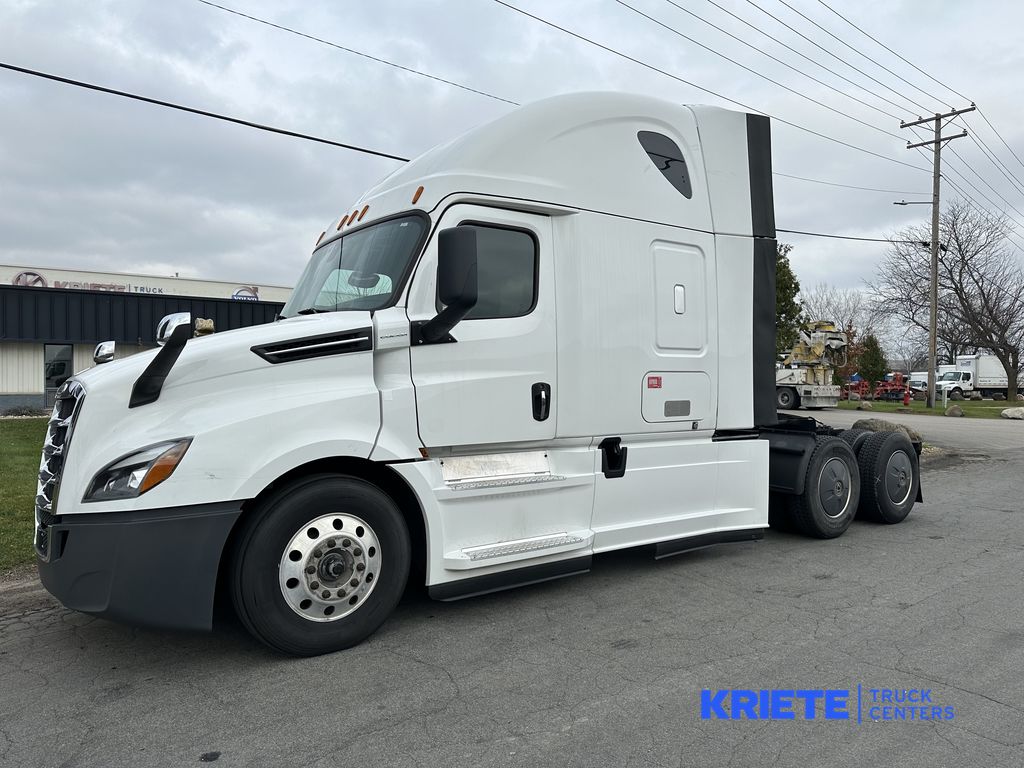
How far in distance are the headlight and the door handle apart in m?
2.13

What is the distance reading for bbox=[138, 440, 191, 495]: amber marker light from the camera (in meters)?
3.51

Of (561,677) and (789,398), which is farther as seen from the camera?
(789,398)

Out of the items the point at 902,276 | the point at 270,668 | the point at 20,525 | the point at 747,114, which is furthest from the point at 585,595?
the point at 902,276

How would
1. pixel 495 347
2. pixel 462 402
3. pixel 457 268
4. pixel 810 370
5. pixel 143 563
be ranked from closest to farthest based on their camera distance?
pixel 143 563
pixel 457 268
pixel 462 402
pixel 495 347
pixel 810 370

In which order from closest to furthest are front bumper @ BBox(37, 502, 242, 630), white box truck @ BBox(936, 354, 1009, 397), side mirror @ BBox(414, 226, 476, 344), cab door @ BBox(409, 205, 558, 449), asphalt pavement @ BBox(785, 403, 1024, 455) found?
front bumper @ BBox(37, 502, 242, 630) → side mirror @ BBox(414, 226, 476, 344) → cab door @ BBox(409, 205, 558, 449) → asphalt pavement @ BBox(785, 403, 1024, 455) → white box truck @ BBox(936, 354, 1009, 397)

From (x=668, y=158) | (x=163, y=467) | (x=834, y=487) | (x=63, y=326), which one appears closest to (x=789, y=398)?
(x=834, y=487)

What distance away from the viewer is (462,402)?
4434mm

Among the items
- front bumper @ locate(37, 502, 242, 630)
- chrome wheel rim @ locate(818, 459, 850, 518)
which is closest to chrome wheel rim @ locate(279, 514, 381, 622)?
front bumper @ locate(37, 502, 242, 630)

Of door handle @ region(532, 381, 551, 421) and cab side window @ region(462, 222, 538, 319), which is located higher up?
cab side window @ region(462, 222, 538, 319)

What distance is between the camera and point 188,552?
3578mm

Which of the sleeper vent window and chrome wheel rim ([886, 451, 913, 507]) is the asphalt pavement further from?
the sleeper vent window

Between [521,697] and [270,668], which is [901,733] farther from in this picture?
[270,668]

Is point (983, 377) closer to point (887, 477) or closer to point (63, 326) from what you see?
point (887, 477)

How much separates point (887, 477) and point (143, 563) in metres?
6.86
